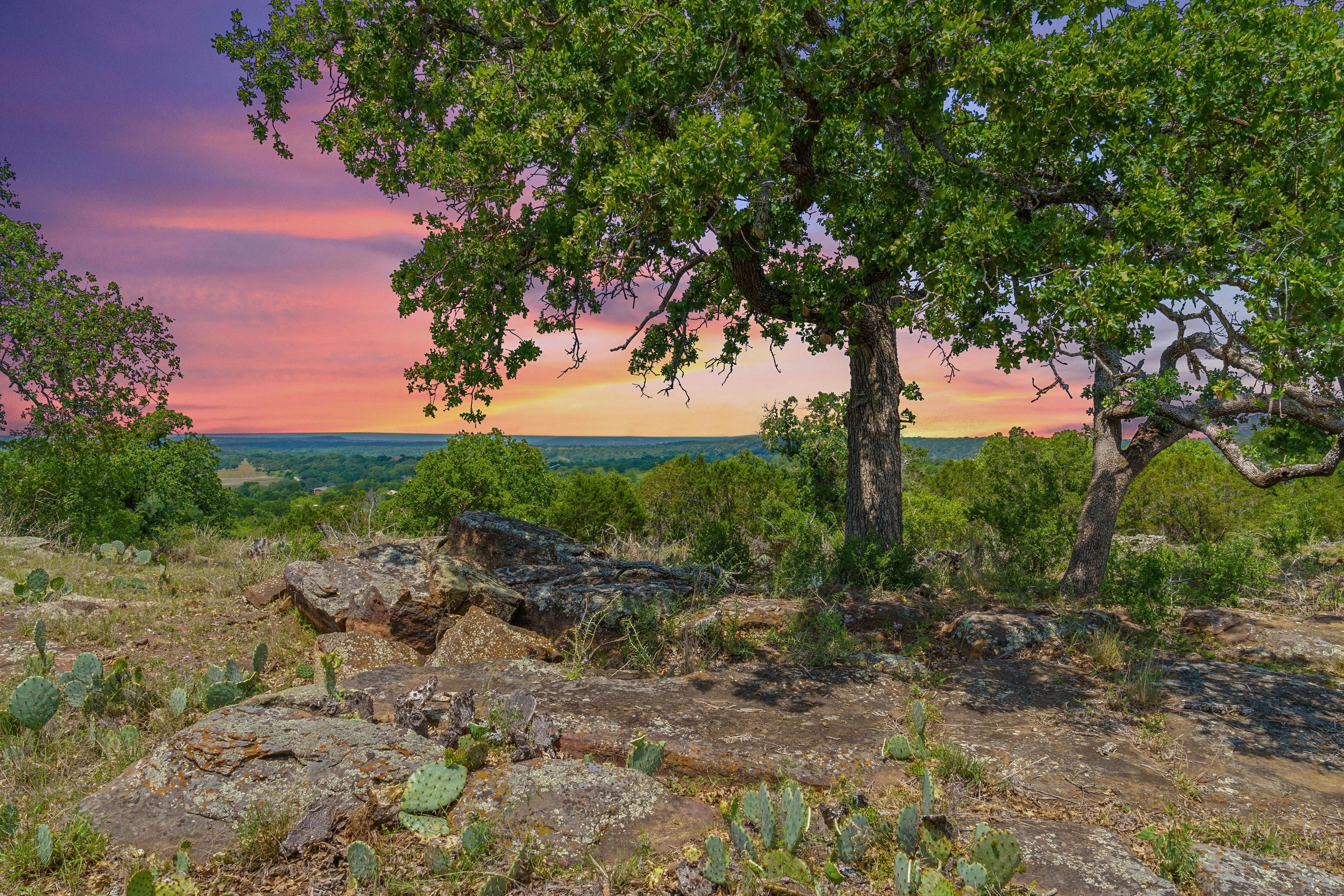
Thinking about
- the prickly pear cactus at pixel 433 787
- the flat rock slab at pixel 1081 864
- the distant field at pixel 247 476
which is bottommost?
the distant field at pixel 247 476

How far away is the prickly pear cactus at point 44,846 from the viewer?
359cm

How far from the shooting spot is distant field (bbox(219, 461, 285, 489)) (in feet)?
339

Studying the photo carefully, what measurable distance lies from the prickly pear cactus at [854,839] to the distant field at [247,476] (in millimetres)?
104013

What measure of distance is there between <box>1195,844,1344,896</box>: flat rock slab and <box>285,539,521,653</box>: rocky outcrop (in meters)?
6.40

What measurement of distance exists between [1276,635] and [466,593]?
943 centimetres

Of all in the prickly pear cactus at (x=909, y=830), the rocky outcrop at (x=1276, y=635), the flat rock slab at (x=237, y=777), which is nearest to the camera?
the prickly pear cactus at (x=909, y=830)

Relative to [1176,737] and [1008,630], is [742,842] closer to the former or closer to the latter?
[1176,737]

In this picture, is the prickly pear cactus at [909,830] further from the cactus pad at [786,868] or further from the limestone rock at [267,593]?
the limestone rock at [267,593]

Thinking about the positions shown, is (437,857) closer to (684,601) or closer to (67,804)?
(67,804)

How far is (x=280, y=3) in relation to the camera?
35.5 feet

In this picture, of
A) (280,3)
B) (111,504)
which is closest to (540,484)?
(111,504)

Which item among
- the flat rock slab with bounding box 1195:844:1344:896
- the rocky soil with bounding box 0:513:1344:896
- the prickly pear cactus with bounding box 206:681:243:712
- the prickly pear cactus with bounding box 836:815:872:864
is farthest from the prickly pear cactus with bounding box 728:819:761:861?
the prickly pear cactus with bounding box 206:681:243:712

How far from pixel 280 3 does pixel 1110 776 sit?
14089 millimetres

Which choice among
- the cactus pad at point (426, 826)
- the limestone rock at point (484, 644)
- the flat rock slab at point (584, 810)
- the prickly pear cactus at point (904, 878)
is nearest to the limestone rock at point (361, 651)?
the limestone rock at point (484, 644)
